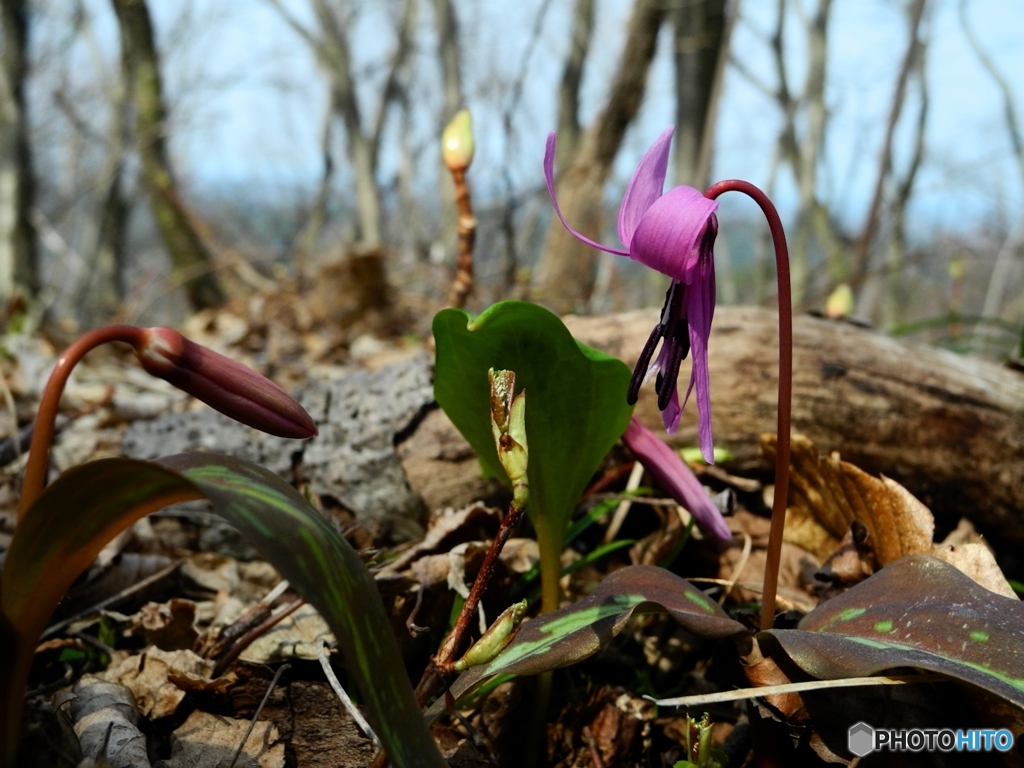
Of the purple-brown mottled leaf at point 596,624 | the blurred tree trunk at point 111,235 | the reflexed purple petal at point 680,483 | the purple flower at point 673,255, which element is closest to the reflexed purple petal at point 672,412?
the purple flower at point 673,255

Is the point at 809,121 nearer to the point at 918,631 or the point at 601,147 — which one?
the point at 601,147

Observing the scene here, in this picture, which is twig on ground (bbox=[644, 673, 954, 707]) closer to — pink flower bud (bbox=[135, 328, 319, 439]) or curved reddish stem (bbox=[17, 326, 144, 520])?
pink flower bud (bbox=[135, 328, 319, 439])

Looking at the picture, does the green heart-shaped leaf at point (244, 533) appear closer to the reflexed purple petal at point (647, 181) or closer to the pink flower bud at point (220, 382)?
the pink flower bud at point (220, 382)

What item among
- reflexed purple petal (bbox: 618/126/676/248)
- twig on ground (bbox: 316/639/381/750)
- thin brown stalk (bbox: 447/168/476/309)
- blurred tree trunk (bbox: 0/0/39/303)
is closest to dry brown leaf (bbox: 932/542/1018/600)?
reflexed purple petal (bbox: 618/126/676/248)

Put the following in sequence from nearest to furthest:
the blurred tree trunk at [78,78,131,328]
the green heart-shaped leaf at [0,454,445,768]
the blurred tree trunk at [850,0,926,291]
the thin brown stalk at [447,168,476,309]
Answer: the green heart-shaped leaf at [0,454,445,768] < the thin brown stalk at [447,168,476,309] < the blurred tree trunk at [850,0,926,291] < the blurred tree trunk at [78,78,131,328]

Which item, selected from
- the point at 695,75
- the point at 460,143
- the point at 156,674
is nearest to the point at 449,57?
the point at 695,75

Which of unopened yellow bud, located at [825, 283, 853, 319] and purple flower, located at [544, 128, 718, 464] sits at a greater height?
purple flower, located at [544, 128, 718, 464]

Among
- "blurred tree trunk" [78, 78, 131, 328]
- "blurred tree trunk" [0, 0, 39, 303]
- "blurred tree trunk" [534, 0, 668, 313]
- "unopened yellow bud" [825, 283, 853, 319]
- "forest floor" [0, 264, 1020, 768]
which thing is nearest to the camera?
"forest floor" [0, 264, 1020, 768]

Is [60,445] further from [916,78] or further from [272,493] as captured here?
[916,78]
